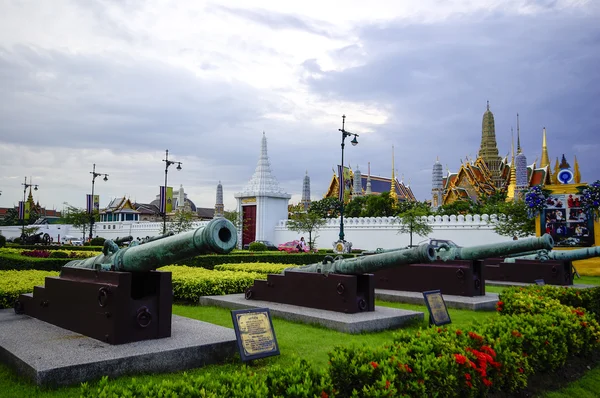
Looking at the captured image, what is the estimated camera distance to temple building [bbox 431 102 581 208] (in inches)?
1983

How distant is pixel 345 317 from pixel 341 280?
0.64m

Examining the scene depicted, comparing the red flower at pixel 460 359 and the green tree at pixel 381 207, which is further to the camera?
the green tree at pixel 381 207

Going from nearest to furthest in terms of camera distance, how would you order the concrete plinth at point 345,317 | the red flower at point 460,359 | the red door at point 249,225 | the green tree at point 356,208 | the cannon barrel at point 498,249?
the red flower at point 460,359 → the concrete plinth at point 345,317 → the cannon barrel at point 498,249 → the red door at point 249,225 → the green tree at point 356,208

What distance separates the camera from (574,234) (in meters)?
19.7

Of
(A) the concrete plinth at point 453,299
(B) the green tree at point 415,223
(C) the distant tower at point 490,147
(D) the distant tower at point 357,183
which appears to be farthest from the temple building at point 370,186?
(A) the concrete plinth at point 453,299

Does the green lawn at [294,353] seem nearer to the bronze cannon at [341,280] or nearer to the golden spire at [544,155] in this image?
the bronze cannon at [341,280]

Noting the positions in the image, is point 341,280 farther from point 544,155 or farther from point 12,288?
point 544,155

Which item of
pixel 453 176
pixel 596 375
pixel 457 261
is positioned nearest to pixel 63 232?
pixel 453 176

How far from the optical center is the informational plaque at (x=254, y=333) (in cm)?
527

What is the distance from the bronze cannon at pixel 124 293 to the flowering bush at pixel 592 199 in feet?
60.1

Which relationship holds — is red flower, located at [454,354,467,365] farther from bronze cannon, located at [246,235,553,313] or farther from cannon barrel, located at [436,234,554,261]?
cannon barrel, located at [436,234,554,261]

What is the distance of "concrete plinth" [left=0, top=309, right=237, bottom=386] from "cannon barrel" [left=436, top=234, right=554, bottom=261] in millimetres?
6100

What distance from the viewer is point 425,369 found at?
4.25 meters

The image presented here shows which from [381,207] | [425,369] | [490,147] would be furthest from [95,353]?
[490,147]
